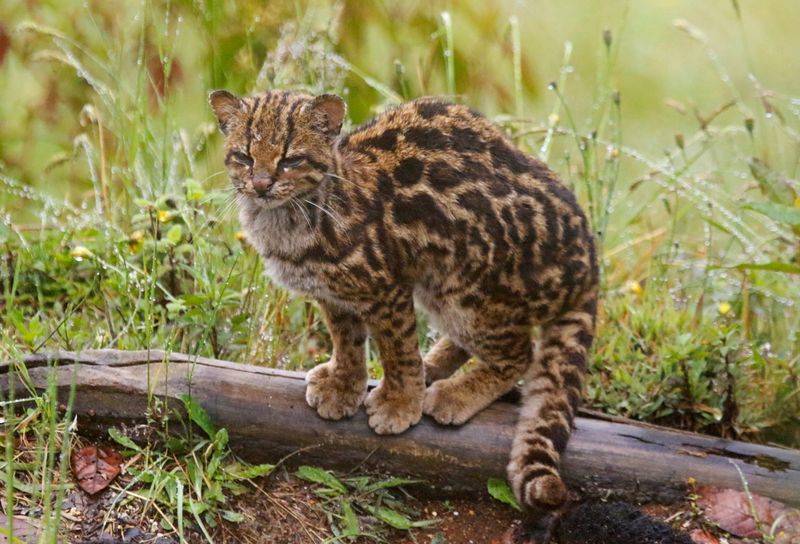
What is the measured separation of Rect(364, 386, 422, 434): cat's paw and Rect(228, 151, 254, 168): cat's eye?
110cm

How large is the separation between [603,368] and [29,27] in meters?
3.45

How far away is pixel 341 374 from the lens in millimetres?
4332

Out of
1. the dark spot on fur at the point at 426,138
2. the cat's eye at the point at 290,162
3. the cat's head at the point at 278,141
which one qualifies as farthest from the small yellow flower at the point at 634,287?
the cat's eye at the point at 290,162

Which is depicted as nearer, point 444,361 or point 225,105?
point 225,105

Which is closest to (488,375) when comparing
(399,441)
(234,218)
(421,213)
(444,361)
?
(444,361)

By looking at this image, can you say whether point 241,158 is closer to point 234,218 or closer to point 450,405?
point 450,405

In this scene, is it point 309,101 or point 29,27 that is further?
point 29,27

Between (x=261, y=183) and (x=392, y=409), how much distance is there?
109 centimetres

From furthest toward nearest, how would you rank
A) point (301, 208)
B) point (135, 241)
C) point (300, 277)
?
point (135, 241)
point (300, 277)
point (301, 208)

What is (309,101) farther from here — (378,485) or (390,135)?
(378,485)

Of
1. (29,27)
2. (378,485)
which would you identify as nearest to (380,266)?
(378,485)

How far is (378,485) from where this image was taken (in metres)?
4.09

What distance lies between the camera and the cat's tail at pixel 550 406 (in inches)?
152

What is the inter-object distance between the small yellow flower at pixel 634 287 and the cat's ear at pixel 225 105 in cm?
250
